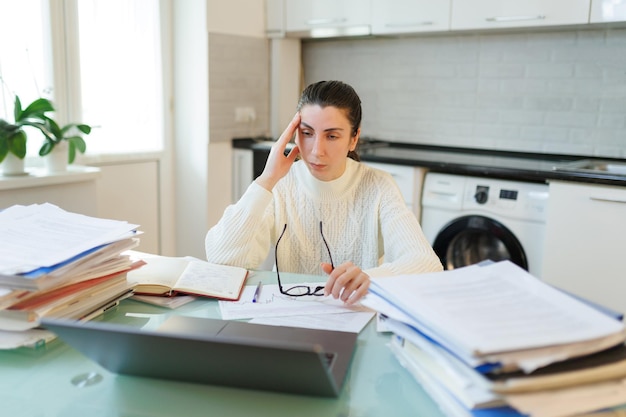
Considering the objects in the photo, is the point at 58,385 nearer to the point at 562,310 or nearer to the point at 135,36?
the point at 562,310

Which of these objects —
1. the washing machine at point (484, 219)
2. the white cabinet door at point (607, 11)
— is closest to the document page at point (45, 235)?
the washing machine at point (484, 219)

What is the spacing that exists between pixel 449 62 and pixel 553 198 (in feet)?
3.80

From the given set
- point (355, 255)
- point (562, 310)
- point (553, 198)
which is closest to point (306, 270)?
point (355, 255)

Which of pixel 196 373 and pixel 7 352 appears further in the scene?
pixel 7 352

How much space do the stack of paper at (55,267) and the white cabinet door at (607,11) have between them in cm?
233

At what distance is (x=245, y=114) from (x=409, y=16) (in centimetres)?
112

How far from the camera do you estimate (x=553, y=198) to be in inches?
98.1

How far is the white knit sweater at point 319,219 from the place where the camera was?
5.35 ft

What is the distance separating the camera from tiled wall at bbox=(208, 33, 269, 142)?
10.8 feet

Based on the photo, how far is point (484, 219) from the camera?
2.71 m

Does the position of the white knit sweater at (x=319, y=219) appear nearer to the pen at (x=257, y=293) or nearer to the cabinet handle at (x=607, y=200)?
the pen at (x=257, y=293)

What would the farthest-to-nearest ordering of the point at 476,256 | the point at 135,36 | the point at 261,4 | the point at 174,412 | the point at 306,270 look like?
1. the point at 261,4
2. the point at 135,36
3. the point at 476,256
4. the point at 306,270
5. the point at 174,412

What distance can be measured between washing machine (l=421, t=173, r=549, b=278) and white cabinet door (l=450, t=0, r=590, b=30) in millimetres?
783

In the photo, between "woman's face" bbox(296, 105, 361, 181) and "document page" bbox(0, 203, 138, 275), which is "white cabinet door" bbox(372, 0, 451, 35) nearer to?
"woman's face" bbox(296, 105, 361, 181)
